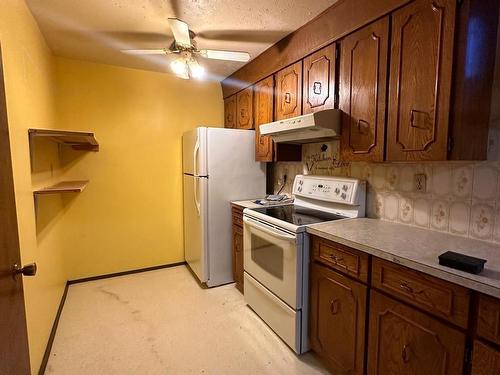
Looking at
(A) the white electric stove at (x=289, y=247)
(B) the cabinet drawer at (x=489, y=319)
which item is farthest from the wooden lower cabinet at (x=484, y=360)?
(A) the white electric stove at (x=289, y=247)

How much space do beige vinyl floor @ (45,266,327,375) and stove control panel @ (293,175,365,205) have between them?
3.67ft

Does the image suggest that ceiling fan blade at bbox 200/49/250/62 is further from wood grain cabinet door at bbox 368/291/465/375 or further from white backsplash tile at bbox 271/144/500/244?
wood grain cabinet door at bbox 368/291/465/375

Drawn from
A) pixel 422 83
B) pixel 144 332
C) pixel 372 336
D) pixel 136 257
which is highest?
pixel 422 83

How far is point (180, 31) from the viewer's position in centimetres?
172

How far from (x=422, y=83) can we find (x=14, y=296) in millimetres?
1964

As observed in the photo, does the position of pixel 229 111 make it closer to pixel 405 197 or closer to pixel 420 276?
pixel 405 197

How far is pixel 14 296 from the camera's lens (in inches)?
37.8

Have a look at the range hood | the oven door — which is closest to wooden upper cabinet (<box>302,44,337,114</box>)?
the range hood

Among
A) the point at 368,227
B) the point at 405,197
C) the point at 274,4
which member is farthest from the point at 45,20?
the point at 405,197

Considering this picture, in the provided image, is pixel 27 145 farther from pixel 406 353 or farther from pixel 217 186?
pixel 406 353

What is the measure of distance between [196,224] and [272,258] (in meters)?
1.13

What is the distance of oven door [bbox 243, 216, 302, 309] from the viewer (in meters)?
1.75

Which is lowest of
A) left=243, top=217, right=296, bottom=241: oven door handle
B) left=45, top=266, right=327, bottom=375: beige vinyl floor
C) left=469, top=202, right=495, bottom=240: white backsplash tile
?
left=45, top=266, right=327, bottom=375: beige vinyl floor

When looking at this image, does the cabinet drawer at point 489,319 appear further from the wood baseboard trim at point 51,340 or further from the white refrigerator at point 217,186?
the wood baseboard trim at point 51,340
